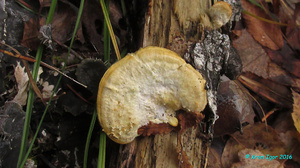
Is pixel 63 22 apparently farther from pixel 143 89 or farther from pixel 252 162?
pixel 252 162

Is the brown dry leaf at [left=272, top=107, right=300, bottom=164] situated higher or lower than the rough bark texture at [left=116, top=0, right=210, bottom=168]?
lower

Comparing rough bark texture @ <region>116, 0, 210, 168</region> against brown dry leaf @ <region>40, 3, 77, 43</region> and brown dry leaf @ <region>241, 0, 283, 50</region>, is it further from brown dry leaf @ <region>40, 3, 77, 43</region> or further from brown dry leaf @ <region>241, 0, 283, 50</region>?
brown dry leaf @ <region>241, 0, 283, 50</region>

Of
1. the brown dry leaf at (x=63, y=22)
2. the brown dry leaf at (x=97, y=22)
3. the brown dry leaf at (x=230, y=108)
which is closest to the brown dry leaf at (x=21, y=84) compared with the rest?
the brown dry leaf at (x=63, y=22)

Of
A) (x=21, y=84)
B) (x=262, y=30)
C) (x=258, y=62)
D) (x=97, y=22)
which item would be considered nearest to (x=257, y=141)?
(x=258, y=62)

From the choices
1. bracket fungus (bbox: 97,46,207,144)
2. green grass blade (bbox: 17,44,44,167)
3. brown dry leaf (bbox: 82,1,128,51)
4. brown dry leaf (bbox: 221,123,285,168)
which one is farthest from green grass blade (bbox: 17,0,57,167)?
brown dry leaf (bbox: 221,123,285,168)

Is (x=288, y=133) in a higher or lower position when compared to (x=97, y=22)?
lower

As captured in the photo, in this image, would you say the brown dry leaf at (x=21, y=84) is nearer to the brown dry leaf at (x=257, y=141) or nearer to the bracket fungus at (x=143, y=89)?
the bracket fungus at (x=143, y=89)
